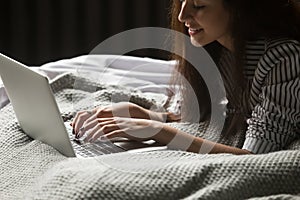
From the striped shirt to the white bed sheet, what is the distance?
1.75 ft

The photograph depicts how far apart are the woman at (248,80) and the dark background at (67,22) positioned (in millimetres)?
1289

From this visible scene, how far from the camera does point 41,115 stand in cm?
136

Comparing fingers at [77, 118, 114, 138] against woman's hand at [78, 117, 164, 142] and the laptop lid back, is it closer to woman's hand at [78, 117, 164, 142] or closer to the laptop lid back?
woman's hand at [78, 117, 164, 142]

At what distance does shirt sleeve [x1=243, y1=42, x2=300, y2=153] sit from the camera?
143 centimetres

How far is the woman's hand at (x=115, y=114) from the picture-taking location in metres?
1.56

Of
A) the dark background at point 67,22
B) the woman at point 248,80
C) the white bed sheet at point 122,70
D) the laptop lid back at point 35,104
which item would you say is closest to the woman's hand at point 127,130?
the woman at point 248,80

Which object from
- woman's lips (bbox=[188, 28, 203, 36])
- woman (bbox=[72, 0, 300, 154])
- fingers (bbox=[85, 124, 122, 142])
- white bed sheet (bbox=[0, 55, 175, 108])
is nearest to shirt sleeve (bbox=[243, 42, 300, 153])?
woman (bbox=[72, 0, 300, 154])

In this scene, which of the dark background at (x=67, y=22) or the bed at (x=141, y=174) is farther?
the dark background at (x=67, y=22)

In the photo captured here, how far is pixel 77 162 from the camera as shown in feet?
4.05

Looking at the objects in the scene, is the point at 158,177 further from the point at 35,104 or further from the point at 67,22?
the point at 67,22

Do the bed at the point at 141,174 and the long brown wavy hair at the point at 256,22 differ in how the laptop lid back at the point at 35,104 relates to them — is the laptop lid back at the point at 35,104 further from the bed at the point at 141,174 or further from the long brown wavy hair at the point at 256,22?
the long brown wavy hair at the point at 256,22

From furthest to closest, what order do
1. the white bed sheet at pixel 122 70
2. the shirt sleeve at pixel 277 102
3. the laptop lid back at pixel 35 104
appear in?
the white bed sheet at pixel 122 70 → the shirt sleeve at pixel 277 102 → the laptop lid back at pixel 35 104

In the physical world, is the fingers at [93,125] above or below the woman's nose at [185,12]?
below

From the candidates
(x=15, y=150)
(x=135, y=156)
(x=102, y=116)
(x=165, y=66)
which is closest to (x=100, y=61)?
(x=165, y=66)
